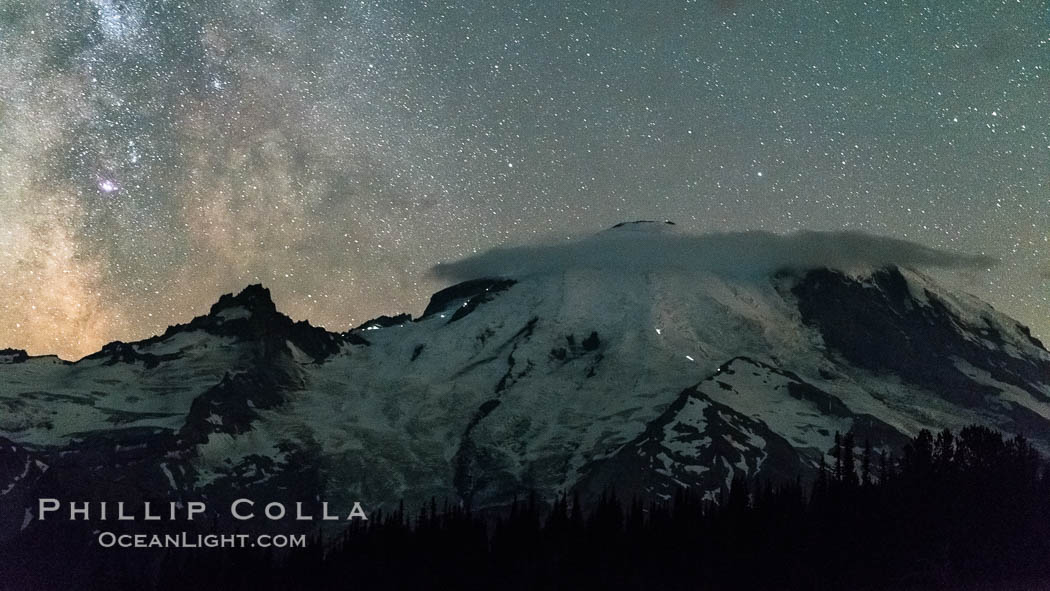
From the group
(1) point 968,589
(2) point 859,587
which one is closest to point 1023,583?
(1) point 968,589

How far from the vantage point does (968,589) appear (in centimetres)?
19525

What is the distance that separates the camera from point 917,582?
19925cm

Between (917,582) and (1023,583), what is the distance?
13716 mm

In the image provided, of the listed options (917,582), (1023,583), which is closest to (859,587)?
(917,582)

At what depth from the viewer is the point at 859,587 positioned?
19962 centimetres

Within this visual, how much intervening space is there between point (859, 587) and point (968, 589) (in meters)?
14.3

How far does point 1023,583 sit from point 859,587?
2145 centimetres

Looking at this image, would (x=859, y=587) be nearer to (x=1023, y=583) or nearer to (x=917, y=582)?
(x=917, y=582)

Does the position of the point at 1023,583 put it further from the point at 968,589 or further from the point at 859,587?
the point at 859,587

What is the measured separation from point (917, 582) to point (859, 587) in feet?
25.8
